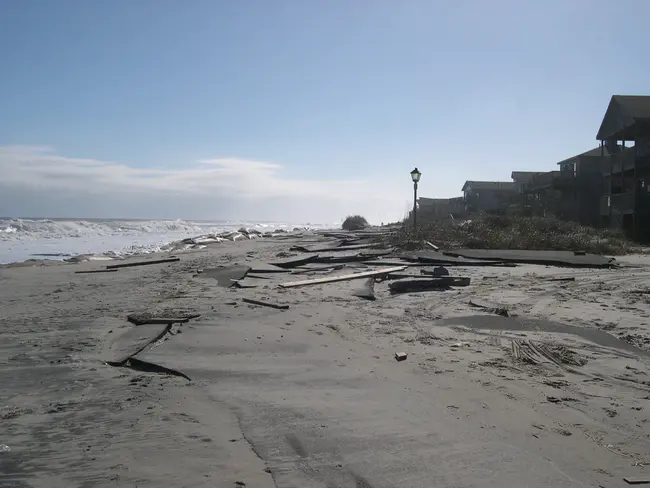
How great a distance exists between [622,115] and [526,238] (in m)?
17.4

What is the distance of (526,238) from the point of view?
19453mm

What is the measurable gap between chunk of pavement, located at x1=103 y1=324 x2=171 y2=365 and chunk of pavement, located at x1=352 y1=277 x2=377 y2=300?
392 centimetres

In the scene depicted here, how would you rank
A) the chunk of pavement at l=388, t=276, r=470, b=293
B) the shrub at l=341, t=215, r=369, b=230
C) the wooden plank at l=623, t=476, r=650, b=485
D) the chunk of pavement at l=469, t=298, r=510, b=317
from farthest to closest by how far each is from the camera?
the shrub at l=341, t=215, r=369, b=230
the chunk of pavement at l=388, t=276, r=470, b=293
the chunk of pavement at l=469, t=298, r=510, b=317
the wooden plank at l=623, t=476, r=650, b=485

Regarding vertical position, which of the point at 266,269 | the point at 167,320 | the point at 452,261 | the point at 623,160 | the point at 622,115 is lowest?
the point at 167,320

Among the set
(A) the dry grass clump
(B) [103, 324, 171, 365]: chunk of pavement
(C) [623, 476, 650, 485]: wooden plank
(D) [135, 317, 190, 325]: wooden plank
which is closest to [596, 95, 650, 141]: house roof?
(A) the dry grass clump

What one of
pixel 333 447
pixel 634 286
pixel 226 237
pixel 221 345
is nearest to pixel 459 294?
pixel 634 286

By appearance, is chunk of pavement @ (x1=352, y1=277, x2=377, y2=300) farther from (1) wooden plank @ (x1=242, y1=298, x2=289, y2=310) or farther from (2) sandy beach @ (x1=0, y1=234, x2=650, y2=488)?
(1) wooden plank @ (x1=242, y1=298, x2=289, y2=310)

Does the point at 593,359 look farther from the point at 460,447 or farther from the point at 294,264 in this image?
the point at 294,264

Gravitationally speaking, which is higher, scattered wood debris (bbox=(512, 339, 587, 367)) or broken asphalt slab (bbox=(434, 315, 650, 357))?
broken asphalt slab (bbox=(434, 315, 650, 357))

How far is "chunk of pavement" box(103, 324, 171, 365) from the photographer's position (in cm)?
496

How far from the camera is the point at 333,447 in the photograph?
303 centimetres

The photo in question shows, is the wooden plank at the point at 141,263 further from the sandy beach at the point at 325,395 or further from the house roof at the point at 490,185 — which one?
the house roof at the point at 490,185

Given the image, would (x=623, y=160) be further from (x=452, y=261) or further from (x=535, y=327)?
(x=535, y=327)

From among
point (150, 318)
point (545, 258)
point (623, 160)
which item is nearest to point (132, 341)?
point (150, 318)
